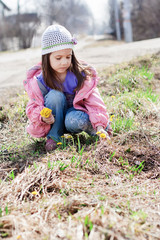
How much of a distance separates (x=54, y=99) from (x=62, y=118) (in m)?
0.22

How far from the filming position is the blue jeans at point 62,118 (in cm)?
234

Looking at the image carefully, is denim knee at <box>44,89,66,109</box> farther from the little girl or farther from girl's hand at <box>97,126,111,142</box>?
girl's hand at <box>97,126,111,142</box>

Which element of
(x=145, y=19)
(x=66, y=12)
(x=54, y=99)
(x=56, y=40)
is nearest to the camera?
(x=56, y=40)

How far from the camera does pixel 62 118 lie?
248 cm

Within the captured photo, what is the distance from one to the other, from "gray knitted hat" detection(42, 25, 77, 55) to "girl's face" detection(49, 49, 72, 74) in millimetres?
46

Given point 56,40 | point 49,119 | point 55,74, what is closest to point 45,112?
point 49,119

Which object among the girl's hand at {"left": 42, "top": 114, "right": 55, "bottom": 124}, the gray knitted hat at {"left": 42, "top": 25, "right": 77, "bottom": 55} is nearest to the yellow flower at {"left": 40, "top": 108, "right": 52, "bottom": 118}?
the girl's hand at {"left": 42, "top": 114, "right": 55, "bottom": 124}

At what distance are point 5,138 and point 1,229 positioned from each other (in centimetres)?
162

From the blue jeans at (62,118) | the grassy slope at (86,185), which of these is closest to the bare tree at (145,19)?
the grassy slope at (86,185)

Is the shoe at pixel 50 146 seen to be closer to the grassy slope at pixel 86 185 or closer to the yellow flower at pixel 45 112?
the grassy slope at pixel 86 185

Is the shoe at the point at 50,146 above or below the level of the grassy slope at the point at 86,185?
below

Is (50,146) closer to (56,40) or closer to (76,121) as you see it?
(76,121)

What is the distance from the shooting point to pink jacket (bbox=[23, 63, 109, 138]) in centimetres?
233

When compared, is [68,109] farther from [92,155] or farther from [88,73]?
[92,155]
